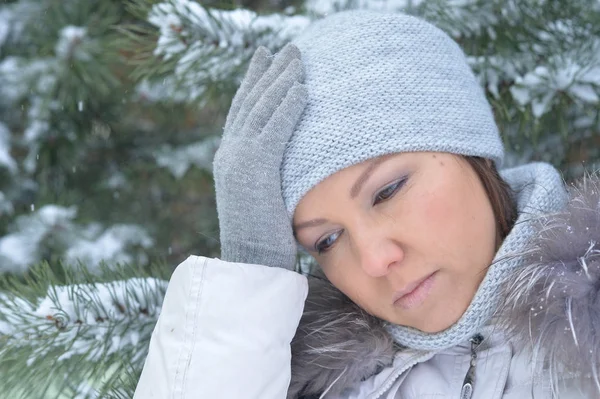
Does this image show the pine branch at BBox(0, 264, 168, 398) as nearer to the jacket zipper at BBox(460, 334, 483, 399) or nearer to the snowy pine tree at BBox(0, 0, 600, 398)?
the snowy pine tree at BBox(0, 0, 600, 398)

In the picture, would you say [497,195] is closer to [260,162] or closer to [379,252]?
[379,252]

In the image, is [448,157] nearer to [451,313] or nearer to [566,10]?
[451,313]

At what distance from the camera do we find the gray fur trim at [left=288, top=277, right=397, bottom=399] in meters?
1.13

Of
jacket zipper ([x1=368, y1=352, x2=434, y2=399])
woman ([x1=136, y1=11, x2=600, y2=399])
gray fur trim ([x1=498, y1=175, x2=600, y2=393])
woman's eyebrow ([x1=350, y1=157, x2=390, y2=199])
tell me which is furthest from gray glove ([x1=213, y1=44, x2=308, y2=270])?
gray fur trim ([x1=498, y1=175, x2=600, y2=393])

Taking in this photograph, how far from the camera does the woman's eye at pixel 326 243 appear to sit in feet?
3.52

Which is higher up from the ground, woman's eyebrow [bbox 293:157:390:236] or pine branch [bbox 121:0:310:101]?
pine branch [bbox 121:0:310:101]

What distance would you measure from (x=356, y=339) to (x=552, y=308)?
0.37 metres

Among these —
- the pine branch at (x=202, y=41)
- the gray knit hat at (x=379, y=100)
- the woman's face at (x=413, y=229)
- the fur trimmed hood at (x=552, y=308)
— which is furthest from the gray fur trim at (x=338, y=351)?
the pine branch at (x=202, y=41)

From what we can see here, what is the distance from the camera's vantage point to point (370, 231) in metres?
1.00

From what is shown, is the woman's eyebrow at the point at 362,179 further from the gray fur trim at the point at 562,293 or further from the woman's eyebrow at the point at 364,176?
the gray fur trim at the point at 562,293

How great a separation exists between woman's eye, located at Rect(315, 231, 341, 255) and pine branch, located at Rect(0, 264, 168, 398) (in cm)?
30

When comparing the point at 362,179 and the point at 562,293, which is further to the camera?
the point at 362,179

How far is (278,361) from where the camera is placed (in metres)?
1.06

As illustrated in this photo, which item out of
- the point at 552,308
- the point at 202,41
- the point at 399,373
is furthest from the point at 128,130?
the point at 552,308
